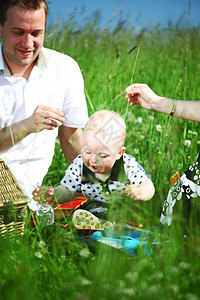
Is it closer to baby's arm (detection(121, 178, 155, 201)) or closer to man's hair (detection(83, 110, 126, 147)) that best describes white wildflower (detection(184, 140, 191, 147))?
baby's arm (detection(121, 178, 155, 201))

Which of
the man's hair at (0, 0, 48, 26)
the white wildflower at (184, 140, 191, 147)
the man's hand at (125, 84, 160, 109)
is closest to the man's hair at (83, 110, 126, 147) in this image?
the man's hand at (125, 84, 160, 109)

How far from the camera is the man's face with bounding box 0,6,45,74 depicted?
7.86ft

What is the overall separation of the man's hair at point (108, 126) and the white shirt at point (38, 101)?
50cm

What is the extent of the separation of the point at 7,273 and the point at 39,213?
52 cm

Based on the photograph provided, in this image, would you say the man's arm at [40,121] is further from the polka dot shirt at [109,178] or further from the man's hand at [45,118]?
the polka dot shirt at [109,178]

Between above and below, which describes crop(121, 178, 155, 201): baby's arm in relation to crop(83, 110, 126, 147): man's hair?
below

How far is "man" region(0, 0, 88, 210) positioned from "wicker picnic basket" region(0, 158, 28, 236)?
0.45 feet

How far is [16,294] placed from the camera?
135 centimetres

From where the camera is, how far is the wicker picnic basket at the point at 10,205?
1.96 m

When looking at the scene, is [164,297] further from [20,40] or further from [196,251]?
[20,40]

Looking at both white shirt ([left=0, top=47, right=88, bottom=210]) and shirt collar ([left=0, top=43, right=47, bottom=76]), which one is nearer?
shirt collar ([left=0, top=43, right=47, bottom=76])

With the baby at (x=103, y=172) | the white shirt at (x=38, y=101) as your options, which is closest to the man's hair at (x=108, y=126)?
the baby at (x=103, y=172)

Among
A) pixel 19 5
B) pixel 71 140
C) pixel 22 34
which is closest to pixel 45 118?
pixel 22 34

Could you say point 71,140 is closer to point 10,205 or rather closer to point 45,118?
point 45,118
